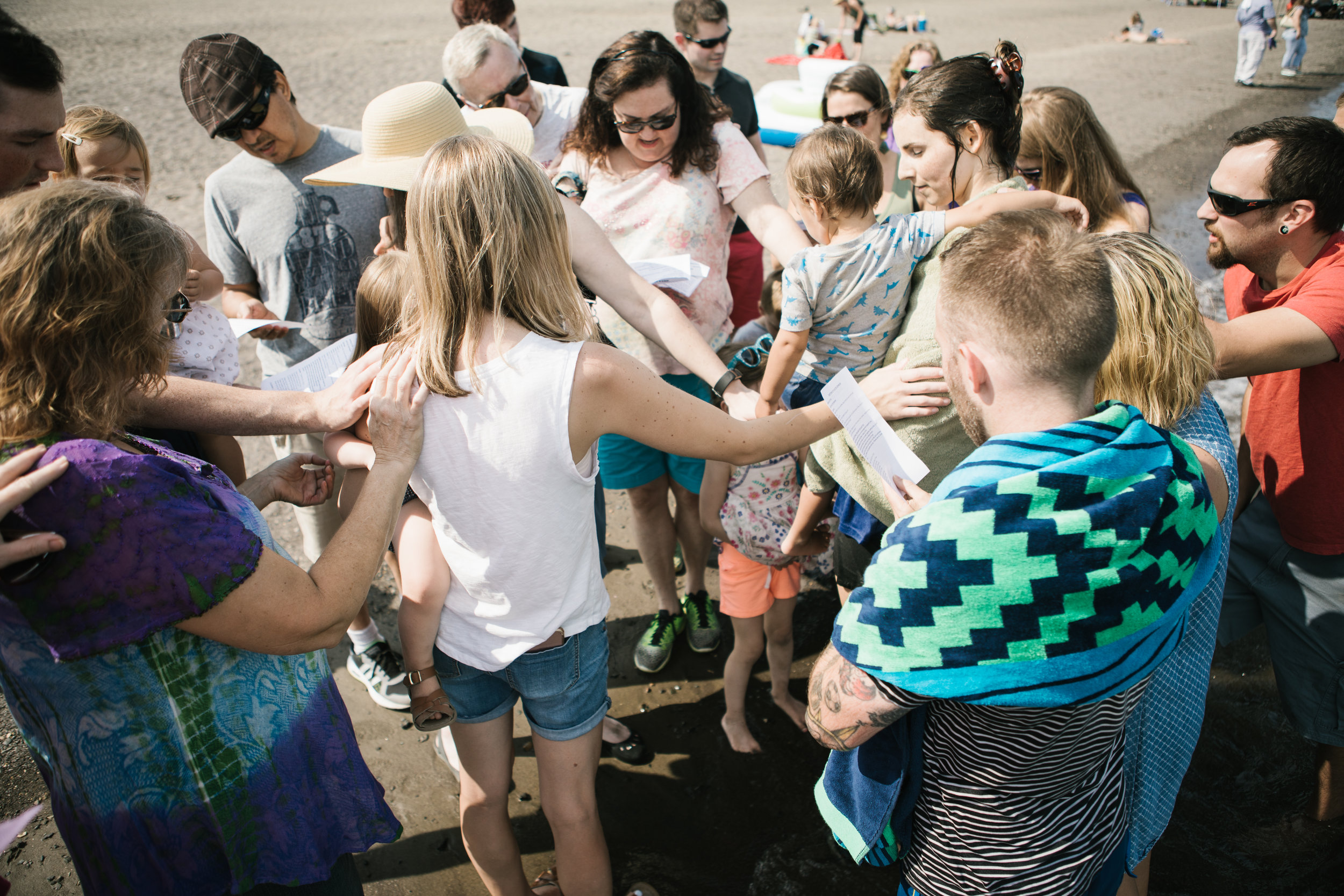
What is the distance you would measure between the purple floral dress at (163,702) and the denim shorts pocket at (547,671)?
1.37ft

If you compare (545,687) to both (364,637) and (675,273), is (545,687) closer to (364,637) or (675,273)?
(675,273)

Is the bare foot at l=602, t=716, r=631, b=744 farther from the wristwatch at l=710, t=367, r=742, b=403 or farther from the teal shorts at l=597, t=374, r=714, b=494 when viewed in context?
the wristwatch at l=710, t=367, r=742, b=403

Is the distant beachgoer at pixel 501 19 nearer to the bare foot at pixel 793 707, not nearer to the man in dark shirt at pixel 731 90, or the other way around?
the man in dark shirt at pixel 731 90

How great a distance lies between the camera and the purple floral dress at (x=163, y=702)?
128 cm

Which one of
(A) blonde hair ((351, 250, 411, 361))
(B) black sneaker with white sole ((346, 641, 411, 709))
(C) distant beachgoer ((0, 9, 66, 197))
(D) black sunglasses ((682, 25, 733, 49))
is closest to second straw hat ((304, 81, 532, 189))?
(A) blonde hair ((351, 250, 411, 361))

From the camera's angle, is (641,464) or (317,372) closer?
(317,372)

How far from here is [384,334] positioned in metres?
2.03

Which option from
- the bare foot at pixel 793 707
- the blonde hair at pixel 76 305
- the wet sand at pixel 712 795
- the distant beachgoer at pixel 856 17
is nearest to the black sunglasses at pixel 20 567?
the blonde hair at pixel 76 305

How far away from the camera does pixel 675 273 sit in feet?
9.09

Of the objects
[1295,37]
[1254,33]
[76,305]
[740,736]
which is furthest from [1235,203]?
[1295,37]

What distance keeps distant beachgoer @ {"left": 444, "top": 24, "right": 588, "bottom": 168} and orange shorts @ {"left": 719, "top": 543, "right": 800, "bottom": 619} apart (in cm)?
200

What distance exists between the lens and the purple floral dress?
1.28 meters

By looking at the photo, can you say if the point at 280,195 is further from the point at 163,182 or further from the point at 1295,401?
the point at 163,182

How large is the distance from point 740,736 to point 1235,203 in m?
2.49
